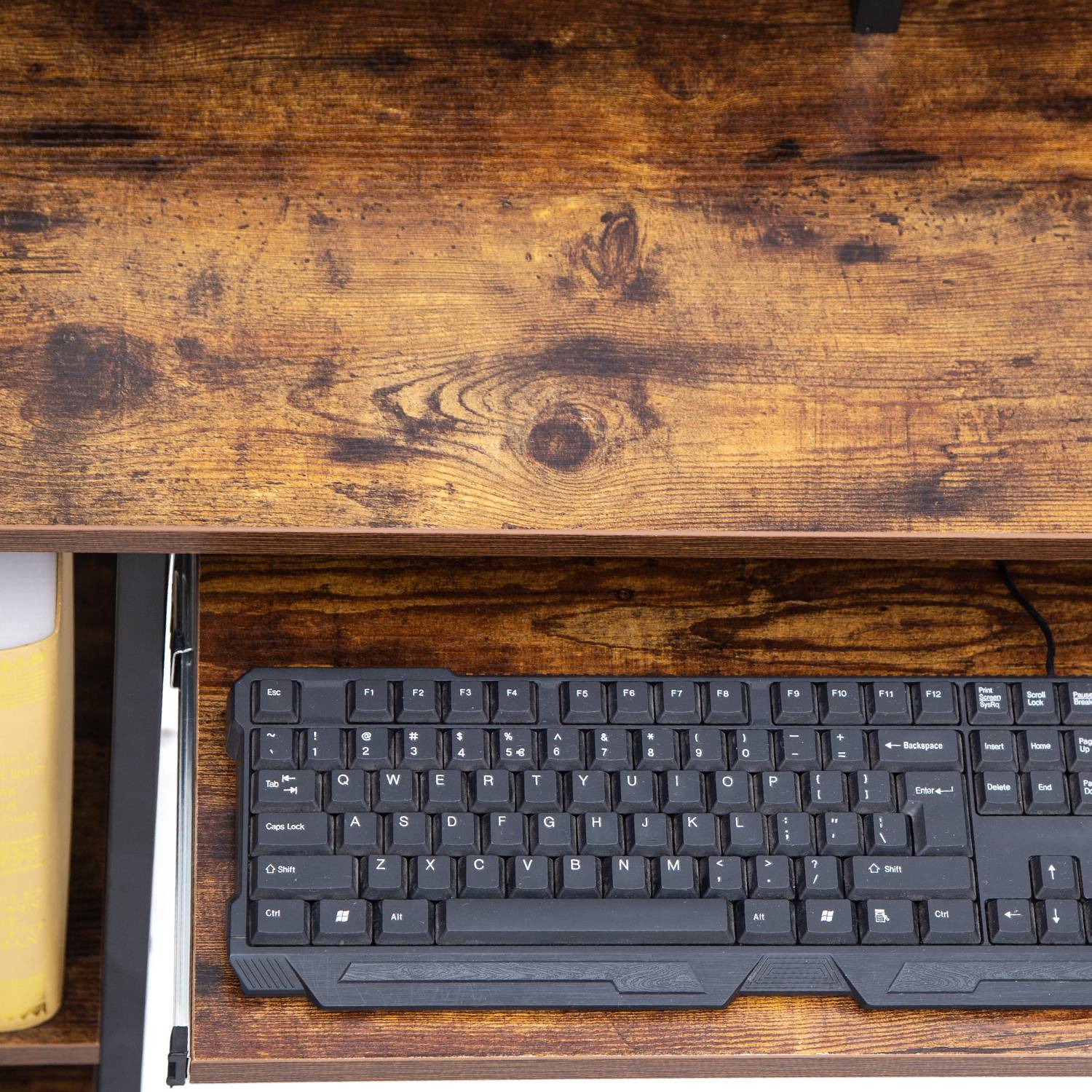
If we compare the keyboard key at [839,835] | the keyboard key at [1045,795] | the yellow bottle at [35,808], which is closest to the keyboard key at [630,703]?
the keyboard key at [839,835]

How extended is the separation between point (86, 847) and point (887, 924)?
572 millimetres

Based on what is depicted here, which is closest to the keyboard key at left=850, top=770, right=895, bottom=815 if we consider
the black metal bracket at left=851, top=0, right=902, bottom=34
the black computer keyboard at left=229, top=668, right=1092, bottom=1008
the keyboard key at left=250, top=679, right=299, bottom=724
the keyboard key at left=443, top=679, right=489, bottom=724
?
the black computer keyboard at left=229, top=668, right=1092, bottom=1008

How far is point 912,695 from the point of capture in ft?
2.12

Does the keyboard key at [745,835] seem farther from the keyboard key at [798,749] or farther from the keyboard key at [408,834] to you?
the keyboard key at [408,834]

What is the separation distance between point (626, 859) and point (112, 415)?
0.34m

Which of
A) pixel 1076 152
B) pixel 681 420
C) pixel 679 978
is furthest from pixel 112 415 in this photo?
pixel 1076 152

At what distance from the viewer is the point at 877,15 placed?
63cm

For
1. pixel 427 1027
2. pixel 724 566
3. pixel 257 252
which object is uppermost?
pixel 257 252

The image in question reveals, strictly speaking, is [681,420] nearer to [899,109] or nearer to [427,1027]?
[899,109]

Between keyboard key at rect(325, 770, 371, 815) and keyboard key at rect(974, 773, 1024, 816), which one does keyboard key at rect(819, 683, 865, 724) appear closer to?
keyboard key at rect(974, 773, 1024, 816)

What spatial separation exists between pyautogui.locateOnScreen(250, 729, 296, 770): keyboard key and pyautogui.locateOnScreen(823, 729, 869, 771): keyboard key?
29 cm

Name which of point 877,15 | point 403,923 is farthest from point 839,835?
point 877,15

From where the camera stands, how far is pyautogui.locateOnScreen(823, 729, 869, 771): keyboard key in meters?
0.63

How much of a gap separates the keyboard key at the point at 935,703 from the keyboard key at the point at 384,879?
29cm
